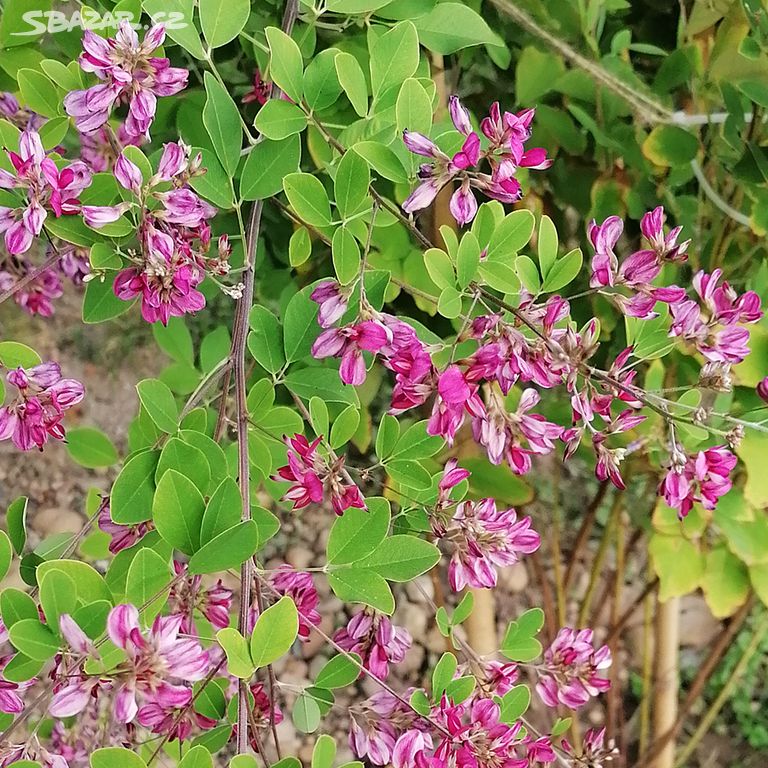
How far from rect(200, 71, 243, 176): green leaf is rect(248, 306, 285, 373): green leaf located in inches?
3.2

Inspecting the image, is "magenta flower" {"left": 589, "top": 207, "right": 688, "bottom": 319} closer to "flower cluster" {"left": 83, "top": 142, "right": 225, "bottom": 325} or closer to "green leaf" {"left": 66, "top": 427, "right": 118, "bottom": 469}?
"flower cluster" {"left": 83, "top": 142, "right": 225, "bottom": 325}

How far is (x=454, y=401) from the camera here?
1.25ft

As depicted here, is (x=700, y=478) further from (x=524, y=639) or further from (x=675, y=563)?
(x=675, y=563)

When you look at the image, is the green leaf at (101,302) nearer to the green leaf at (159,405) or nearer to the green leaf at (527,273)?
the green leaf at (159,405)

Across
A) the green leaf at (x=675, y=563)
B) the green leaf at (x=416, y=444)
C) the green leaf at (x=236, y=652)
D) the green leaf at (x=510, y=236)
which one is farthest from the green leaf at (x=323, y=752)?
the green leaf at (x=675, y=563)

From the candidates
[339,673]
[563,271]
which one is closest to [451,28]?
[563,271]

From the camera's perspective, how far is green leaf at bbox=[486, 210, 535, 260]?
1.37ft

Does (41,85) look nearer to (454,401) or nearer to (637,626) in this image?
(454,401)

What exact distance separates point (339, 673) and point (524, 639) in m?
0.13

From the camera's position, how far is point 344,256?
0.41 metres

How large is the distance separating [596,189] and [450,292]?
14.9 inches

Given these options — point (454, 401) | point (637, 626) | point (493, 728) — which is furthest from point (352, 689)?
point (454, 401)

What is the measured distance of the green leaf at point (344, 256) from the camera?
401mm

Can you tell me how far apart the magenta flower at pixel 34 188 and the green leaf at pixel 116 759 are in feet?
0.76
